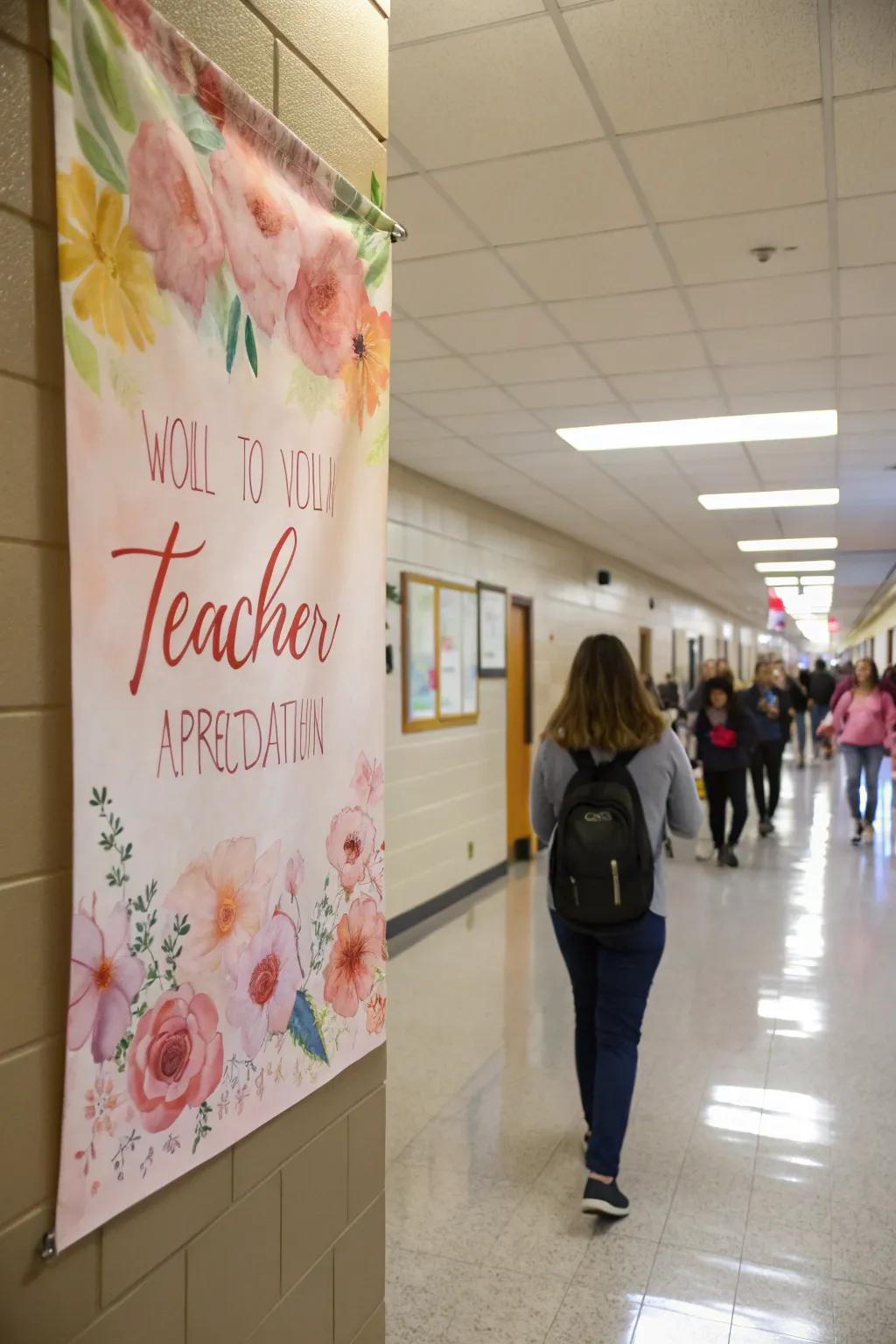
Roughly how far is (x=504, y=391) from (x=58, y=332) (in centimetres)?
387

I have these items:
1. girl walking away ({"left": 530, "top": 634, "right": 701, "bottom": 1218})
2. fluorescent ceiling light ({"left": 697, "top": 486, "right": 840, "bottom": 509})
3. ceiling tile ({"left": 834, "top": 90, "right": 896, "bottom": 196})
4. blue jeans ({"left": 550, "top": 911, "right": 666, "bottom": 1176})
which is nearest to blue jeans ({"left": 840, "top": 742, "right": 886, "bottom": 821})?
fluorescent ceiling light ({"left": 697, "top": 486, "right": 840, "bottom": 509})

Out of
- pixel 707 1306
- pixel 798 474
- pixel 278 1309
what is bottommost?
pixel 707 1306

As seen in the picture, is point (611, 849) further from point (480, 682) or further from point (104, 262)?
point (480, 682)

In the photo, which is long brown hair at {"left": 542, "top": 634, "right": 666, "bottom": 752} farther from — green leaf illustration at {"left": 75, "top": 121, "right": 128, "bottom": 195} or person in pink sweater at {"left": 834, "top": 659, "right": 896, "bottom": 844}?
person in pink sweater at {"left": 834, "top": 659, "right": 896, "bottom": 844}

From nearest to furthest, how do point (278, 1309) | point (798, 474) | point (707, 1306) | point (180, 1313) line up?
1. point (180, 1313)
2. point (278, 1309)
3. point (707, 1306)
4. point (798, 474)

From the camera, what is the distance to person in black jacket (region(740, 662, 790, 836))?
29.4ft

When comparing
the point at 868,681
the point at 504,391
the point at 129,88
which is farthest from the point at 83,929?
the point at 868,681

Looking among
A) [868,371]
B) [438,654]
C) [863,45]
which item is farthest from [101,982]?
[438,654]

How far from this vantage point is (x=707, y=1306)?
240 cm

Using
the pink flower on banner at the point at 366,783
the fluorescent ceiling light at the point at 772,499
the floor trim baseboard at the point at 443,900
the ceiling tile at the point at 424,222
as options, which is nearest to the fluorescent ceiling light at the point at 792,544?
the fluorescent ceiling light at the point at 772,499

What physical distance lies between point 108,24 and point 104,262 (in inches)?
9.4

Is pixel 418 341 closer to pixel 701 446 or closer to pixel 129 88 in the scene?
pixel 701 446

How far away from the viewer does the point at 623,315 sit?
3727mm

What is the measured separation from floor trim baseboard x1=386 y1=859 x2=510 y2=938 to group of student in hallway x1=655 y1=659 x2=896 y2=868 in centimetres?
164
